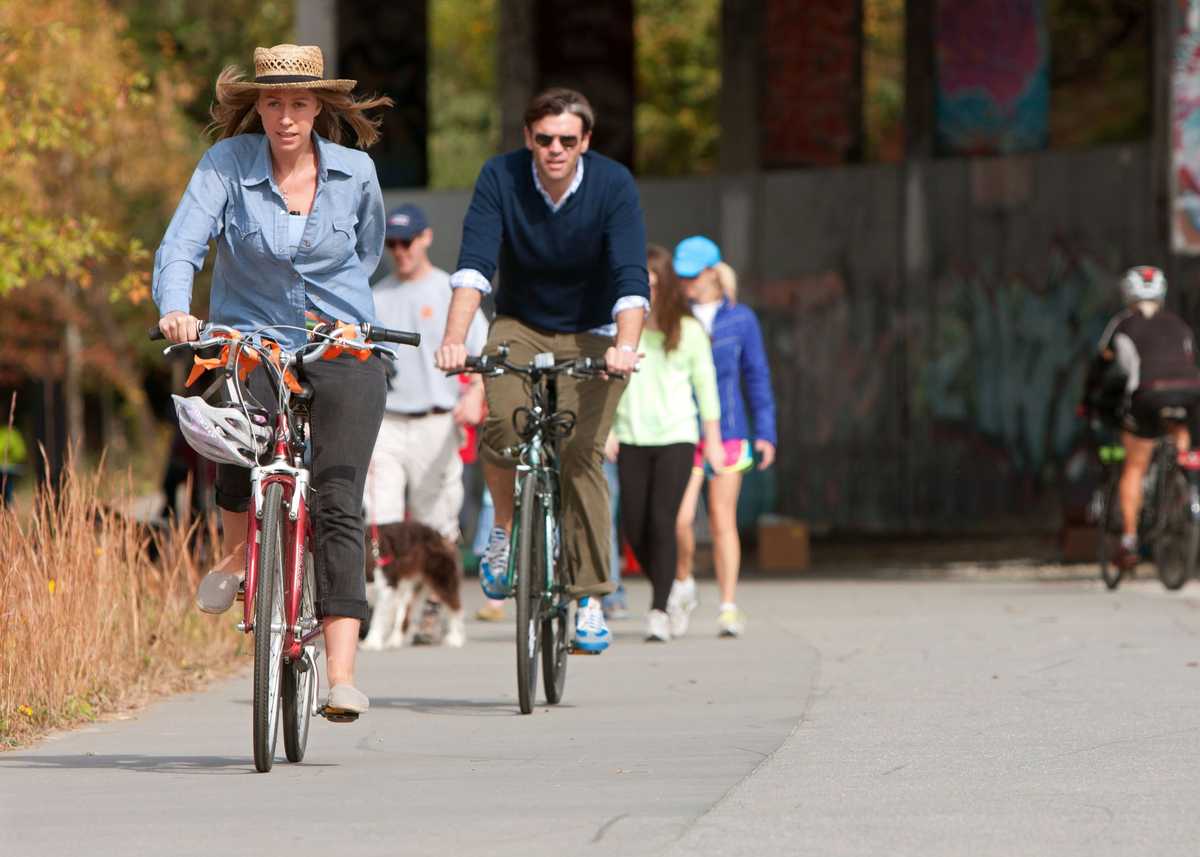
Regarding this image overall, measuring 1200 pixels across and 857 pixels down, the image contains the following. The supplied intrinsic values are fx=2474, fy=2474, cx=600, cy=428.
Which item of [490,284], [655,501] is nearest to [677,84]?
[655,501]

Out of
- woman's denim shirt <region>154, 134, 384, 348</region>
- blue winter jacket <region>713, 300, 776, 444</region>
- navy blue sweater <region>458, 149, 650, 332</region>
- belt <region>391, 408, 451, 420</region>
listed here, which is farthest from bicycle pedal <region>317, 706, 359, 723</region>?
blue winter jacket <region>713, 300, 776, 444</region>

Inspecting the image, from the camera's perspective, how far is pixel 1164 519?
15.0 meters

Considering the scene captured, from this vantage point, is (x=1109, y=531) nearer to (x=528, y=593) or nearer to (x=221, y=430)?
(x=528, y=593)

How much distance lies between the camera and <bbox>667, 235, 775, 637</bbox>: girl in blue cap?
492 inches

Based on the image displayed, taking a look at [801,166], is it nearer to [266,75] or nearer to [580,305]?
[580,305]

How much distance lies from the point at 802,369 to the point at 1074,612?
465 inches

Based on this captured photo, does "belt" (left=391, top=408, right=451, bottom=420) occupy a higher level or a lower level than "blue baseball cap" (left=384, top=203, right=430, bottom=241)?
lower

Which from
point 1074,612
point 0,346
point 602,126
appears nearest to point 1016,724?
point 1074,612

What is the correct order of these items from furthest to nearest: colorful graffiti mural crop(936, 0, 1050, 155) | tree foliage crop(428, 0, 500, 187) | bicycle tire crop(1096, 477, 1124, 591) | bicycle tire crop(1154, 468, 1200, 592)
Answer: tree foliage crop(428, 0, 500, 187) → colorful graffiti mural crop(936, 0, 1050, 155) → bicycle tire crop(1096, 477, 1124, 591) → bicycle tire crop(1154, 468, 1200, 592)

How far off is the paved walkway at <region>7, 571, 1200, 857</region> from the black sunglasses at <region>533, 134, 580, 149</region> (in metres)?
2.04

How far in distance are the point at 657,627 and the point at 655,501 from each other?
61 centimetres

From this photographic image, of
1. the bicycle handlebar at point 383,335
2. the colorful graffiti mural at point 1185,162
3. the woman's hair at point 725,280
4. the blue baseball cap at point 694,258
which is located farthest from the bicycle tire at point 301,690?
the colorful graffiti mural at point 1185,162

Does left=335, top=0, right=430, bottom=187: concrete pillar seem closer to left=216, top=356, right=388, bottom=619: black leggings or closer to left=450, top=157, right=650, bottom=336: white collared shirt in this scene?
left=450, top=157, right=650, bottom=336: white collared shirt

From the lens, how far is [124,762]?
7.52 metres
